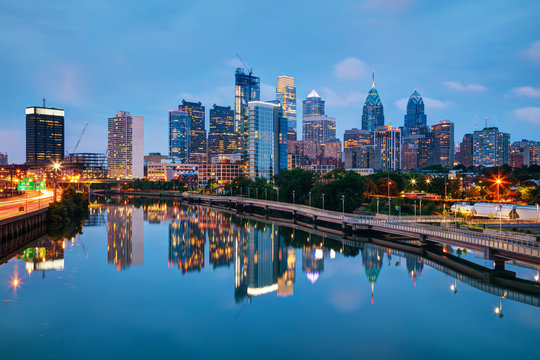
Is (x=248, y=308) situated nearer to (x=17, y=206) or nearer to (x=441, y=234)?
(x=441, y=234)

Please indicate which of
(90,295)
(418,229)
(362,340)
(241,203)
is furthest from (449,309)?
(241,203)

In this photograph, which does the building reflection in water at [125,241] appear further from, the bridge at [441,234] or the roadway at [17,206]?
the bridge at [441,234]

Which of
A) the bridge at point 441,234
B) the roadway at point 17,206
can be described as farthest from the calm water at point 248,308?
the roadway at point 17,206

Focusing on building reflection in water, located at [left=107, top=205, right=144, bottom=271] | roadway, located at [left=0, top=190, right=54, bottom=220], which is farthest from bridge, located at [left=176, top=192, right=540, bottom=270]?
roadway, located at [left=0, top=190, right=54, bottom=220]

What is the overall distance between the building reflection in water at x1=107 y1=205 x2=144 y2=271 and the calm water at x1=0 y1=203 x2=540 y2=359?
2.34 ft

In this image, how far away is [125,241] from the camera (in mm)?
74312

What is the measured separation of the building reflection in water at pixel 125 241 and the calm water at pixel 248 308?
2.34ft

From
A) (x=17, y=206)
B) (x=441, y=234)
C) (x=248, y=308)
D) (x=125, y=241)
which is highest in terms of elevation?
(x=17, y=206)

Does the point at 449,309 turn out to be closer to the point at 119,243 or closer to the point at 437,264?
the point at 437,264

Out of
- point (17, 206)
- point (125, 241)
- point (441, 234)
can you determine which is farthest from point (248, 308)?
point (17, 206)

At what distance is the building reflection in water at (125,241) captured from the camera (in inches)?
2282

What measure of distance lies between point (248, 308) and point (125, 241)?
43.0 meters

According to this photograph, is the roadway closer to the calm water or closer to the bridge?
the calm water

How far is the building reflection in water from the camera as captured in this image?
58.0 metres
